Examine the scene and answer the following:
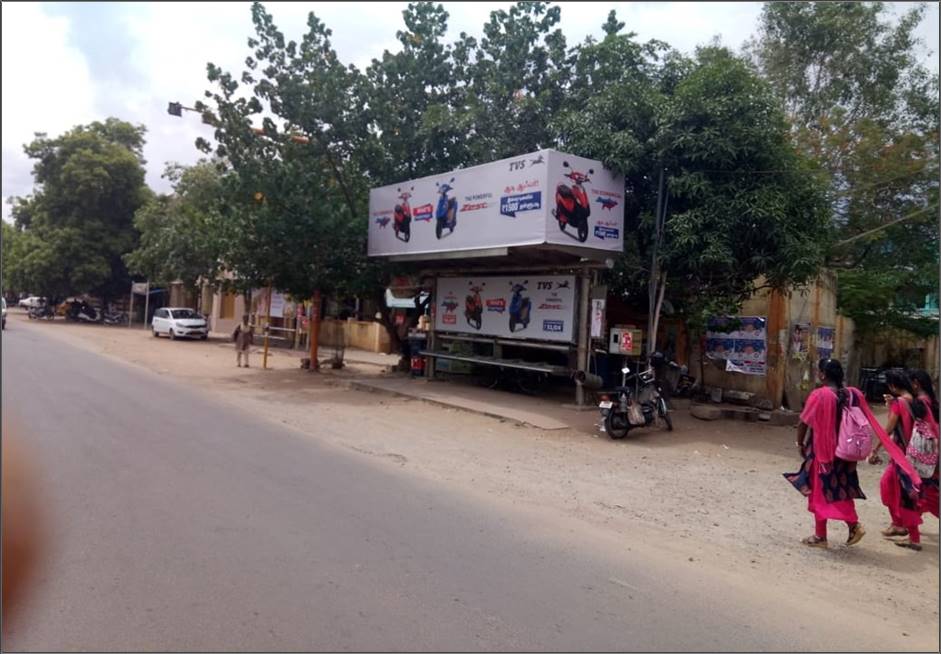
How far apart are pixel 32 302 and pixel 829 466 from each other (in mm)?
51633

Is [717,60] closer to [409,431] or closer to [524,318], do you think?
[524,318]

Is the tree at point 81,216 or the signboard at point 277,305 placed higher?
the tree at point 81,216

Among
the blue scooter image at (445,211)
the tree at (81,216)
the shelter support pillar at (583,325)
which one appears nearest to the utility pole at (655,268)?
the shelter support pillar at (583,325)

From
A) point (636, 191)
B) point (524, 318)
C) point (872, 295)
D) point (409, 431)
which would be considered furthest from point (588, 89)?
point (409, 431)

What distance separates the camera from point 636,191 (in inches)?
528

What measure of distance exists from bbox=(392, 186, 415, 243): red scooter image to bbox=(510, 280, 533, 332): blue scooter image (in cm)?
271

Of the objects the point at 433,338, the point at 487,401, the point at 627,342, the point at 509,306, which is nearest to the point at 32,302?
the point at 433,338

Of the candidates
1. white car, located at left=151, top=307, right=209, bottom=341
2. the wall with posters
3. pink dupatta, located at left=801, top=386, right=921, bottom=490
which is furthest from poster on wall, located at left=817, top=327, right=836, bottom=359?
white car, located at left=151, top=307, right=209, bottom=341

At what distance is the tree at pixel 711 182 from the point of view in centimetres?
1152

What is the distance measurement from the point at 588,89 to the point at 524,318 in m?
5.80

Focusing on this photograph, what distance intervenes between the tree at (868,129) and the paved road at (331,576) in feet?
48.7

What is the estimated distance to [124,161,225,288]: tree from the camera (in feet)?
97.4

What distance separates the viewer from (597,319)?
12680mm

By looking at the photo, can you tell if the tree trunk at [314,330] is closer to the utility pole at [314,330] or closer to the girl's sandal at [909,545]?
the utility pole at [314,330]
